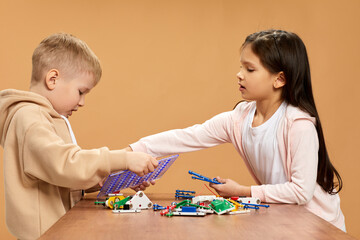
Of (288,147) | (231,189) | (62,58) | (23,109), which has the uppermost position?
(62,58)

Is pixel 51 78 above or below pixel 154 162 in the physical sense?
above

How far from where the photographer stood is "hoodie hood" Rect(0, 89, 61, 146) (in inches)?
50.1

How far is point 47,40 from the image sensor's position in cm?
151

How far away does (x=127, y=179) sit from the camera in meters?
1.36

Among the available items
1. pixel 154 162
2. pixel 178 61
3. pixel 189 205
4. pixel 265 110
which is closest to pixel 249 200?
pixel 189 205

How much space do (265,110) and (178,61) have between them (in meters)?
1.37

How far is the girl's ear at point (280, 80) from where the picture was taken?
1619 mm

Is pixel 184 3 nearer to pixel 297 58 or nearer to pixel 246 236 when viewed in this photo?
pixel 297 58

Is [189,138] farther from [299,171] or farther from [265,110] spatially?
[299,171]

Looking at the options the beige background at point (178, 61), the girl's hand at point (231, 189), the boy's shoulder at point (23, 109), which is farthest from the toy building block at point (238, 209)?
the beige background at point (178, 61)

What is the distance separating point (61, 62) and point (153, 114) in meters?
1.46

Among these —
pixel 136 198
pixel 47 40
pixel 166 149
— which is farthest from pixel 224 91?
pixel 136 198

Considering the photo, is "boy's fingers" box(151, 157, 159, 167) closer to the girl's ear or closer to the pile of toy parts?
the pile of toy parts

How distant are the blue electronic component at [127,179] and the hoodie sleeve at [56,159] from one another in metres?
0.08
